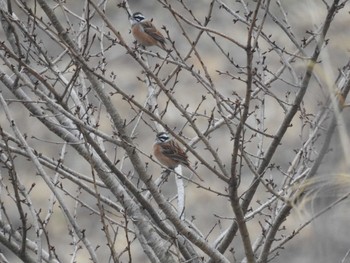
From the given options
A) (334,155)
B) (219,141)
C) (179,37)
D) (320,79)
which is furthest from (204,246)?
(179,37)

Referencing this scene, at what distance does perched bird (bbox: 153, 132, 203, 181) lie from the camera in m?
6.05

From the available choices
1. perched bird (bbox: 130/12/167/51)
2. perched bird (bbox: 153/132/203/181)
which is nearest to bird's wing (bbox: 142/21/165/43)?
perched bird (bbox: 130/12/167/51)

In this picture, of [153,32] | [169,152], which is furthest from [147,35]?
[169,152]

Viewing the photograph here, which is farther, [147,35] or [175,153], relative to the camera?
[147,35]

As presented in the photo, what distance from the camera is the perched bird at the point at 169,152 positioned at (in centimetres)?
605

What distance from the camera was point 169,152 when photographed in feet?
20.6

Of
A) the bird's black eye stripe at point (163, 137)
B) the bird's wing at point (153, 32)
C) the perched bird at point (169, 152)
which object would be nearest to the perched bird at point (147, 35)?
the bird's wing at point (153, 32)

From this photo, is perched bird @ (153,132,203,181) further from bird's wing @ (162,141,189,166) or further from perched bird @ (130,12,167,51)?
perched bird @ (130,12,167,51)

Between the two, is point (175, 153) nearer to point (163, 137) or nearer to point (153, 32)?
point (163, 137)

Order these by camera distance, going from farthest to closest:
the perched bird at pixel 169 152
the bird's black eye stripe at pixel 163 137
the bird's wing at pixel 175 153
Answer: the bird's wing at pixel 175 153
the perched bird at pixel 169 152
the bird's black eye stripe at pixel 163 137

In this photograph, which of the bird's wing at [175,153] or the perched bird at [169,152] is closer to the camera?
the perched bird at [169,152]

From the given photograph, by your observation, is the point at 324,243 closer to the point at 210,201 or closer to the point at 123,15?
the point at 210,201

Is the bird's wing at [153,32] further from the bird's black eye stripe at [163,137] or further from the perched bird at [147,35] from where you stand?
the bird's black eye stripe at [163,137]

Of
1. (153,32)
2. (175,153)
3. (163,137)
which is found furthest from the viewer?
(153,32)
